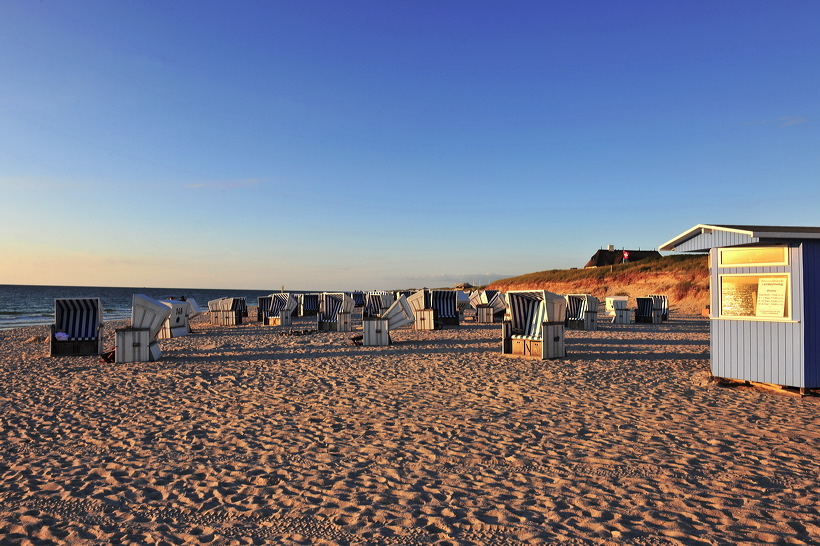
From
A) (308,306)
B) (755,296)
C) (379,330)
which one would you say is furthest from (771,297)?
(308,306)

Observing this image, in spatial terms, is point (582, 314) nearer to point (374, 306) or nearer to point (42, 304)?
point (374, 306)

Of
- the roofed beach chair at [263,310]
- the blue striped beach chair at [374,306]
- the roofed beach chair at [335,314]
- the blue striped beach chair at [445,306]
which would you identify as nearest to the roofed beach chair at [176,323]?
the roofed beach chair at [335,314]

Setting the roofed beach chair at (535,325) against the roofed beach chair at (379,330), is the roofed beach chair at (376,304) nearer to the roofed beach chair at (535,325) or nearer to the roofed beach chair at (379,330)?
the roofed beach chair at (379,330)

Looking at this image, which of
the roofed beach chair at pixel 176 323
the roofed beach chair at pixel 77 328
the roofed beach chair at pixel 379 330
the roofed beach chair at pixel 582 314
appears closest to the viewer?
the roofed beach chair at pixel 77 328

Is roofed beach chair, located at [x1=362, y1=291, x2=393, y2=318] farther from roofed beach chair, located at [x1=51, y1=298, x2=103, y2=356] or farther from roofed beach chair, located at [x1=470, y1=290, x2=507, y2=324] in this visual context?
roofed beach chair, located at [x1=51, y1=298, x2=103, y2=356]

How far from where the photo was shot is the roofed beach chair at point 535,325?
1119cm

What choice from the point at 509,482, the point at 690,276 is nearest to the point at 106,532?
the point at 509,482

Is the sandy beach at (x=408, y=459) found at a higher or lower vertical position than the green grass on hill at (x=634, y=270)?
lower

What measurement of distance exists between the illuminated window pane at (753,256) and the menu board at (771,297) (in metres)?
0.26

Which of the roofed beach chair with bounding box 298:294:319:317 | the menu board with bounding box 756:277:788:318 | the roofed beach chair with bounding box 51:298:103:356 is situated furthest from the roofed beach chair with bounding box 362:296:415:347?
the roofed beach chair with bounding box 298:294:319:317

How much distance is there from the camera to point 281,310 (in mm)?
23438

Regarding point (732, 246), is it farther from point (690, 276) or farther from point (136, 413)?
point (690, 276)

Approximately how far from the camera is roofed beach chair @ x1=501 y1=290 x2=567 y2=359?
1119 cm

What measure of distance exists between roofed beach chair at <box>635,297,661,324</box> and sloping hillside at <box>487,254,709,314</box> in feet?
39.0
